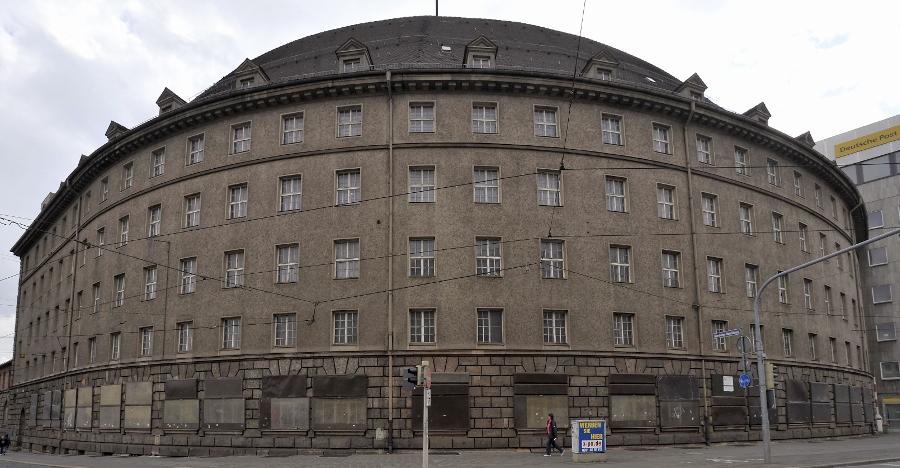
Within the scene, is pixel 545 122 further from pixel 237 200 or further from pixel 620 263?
pixel 237 200

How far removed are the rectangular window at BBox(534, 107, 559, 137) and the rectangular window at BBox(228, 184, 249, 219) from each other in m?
14.5

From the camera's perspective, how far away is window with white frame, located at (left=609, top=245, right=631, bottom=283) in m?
35.7

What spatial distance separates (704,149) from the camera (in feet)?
133

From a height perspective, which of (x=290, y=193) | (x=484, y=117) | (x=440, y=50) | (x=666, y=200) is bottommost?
(x=666, y=200)

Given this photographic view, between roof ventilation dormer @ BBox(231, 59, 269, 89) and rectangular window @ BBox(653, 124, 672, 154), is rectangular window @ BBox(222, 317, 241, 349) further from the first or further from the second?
rectangular window @ BBox(653, 124, 672, 154)

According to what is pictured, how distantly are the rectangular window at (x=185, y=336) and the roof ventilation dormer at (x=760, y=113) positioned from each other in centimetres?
3295

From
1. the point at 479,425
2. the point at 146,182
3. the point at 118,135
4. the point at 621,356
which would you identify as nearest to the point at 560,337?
the point at 621,356

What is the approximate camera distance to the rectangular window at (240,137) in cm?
3822

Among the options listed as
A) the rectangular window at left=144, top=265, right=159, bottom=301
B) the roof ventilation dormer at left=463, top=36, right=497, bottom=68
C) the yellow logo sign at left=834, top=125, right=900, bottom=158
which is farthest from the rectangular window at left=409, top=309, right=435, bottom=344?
the yellow logo sign at left=834, top=125, right=900, bottom=158

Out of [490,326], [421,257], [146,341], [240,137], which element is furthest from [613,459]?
[146,341]

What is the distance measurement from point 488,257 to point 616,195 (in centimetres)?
733

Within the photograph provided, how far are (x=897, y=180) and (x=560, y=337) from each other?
51.1m

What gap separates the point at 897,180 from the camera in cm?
6975

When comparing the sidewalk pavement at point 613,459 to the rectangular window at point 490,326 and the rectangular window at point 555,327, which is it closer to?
the rectangular window at point 490,326
